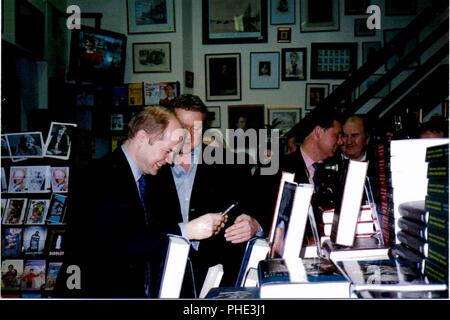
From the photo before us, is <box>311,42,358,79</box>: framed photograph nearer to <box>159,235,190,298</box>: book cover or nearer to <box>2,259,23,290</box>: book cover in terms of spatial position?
<box>2,259,23,290</box>: book cover

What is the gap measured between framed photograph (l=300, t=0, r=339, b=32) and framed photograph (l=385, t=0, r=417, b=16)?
17.5 inches

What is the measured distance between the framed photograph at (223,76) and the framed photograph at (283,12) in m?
0.50

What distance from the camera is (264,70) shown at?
4.30 meters

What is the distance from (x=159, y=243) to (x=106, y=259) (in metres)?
0.19

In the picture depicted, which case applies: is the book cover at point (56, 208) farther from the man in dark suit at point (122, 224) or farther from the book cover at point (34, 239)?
the man in dark suit at point (122, 224)

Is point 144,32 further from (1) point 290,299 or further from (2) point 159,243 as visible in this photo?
(1) point 290,299

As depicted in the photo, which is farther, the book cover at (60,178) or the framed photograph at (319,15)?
the framed photograph at (319,15)

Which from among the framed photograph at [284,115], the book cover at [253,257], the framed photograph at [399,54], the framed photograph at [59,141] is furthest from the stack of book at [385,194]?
the framed photograph at [284,115]

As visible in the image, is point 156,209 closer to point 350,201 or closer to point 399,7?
point 350,201

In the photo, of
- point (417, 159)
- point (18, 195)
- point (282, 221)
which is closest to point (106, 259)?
point (282, 221)

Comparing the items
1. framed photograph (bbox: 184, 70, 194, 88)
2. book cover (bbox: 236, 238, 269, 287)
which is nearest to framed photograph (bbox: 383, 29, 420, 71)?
framed photograph (bbox: 184, 70, 194, 88)

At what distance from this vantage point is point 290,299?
0.76 m

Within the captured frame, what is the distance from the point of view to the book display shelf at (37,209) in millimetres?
2473

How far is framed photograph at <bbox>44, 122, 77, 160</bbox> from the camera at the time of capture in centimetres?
249
